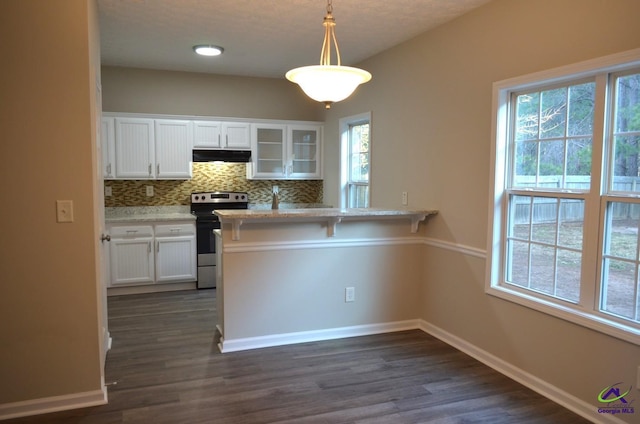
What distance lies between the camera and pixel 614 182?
2.63 m

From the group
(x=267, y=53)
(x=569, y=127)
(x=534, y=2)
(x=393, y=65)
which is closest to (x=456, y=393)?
(x=569, y=127)

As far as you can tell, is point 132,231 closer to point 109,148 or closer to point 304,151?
point 109,148

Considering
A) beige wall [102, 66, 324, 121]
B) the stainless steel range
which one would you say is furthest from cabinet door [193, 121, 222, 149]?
the stainless steel range

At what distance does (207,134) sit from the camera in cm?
575

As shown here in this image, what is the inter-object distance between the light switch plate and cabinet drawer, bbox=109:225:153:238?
2.66m

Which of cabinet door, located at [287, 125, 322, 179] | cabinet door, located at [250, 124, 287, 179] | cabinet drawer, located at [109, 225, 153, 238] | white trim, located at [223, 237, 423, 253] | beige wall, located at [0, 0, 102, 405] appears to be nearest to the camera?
beige wall, located at [0, 0, 102, 405]

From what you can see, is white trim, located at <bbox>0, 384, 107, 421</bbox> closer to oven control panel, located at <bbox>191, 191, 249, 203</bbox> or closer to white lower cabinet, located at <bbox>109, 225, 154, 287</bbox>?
white lower cabinet, located at <bbox>109, 225, 154, 287</bbox>

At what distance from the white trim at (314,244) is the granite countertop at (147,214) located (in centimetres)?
203

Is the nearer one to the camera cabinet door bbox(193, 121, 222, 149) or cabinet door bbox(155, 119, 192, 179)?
cabinet door bbox(155, 119, 192, 179)

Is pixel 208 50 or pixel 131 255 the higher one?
pixel 208 50

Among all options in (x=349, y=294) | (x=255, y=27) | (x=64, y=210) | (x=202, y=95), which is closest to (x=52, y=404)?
(x=64, y=210)

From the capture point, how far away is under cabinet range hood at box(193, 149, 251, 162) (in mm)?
5714

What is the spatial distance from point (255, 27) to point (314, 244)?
1.89 meters

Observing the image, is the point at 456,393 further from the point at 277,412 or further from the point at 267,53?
the point at 267,53
